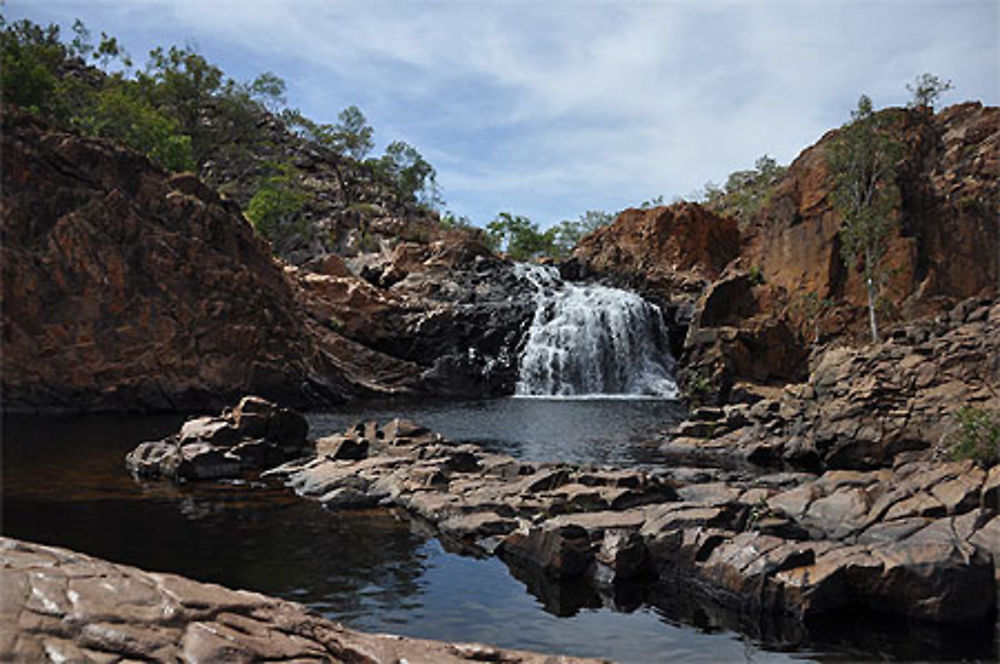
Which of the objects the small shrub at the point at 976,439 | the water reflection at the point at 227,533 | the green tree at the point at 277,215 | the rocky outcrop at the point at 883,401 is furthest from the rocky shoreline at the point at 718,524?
the green tree at the point at 277,215

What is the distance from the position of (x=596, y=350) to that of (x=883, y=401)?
3038 centimetres

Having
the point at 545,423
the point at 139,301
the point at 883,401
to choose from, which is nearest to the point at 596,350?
the point at 545,423

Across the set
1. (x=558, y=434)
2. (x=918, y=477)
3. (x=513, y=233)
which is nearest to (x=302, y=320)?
(x=558, y=434)

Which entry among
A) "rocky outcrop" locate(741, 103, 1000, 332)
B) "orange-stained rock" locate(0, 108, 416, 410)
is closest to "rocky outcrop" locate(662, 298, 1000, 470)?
"rocky outcrop" locate(741, 103, 1000, 332)

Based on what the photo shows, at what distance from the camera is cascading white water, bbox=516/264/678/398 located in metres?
51.8

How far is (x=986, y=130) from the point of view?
50188 mm

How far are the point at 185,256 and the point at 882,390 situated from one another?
120ft

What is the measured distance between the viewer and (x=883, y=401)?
22.9m

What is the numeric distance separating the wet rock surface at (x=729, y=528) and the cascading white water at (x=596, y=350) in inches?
1219

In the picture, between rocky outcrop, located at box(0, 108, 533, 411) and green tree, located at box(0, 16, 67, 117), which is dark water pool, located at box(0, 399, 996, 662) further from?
green tree, located at box(0, 16, 67, 117)

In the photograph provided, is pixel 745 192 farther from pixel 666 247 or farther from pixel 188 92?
pixel 188 92

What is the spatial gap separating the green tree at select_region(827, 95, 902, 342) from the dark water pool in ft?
86.2

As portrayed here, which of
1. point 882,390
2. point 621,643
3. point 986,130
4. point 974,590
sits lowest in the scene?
point 621,643

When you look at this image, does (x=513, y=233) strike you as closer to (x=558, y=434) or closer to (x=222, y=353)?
(x=222, y=353)
